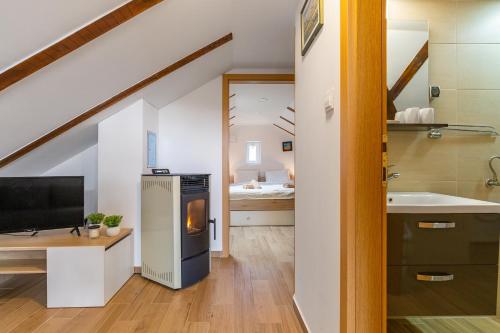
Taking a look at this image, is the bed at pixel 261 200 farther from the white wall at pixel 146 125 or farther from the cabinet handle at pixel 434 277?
the cabinet handle at pixel 434 277

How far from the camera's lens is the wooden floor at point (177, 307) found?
1.88 metres

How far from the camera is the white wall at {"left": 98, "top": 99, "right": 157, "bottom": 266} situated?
9.12ft

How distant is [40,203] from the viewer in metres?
2.36

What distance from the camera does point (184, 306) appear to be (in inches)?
84.6

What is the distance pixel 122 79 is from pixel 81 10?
0.88 m

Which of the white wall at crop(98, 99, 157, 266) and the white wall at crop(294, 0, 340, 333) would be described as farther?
the white wall at crop(98, 99, 157, 266)

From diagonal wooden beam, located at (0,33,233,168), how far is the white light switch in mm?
1526

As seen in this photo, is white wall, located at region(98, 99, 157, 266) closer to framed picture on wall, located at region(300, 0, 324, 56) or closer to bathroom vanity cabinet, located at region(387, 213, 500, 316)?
framed picture on wall, located at region(300, 0, 324, 56)

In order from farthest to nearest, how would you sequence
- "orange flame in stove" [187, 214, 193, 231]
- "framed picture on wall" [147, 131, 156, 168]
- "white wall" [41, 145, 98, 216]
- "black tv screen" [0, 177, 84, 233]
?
"white wall" [41, 145, 98, 216], "framed picture on wall" [147, 131, 156, 168], "orange flame in stove" [187, 214, 193, 231], "black tv screen" [0, 177, 84, 233]

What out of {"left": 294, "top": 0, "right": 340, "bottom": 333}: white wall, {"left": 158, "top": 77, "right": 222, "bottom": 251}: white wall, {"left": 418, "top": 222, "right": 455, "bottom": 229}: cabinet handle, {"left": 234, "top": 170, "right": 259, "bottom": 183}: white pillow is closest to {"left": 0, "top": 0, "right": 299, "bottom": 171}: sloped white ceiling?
{"left": 158, "top": 77, "right": 222, "bottom": 251}: white wall

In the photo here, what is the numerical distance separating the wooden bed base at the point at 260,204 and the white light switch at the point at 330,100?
3.58 metres

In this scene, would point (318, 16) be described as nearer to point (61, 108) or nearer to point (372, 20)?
point (372, 20)

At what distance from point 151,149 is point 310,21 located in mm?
2122

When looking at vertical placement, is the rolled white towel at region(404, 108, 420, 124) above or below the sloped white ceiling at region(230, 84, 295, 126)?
below
